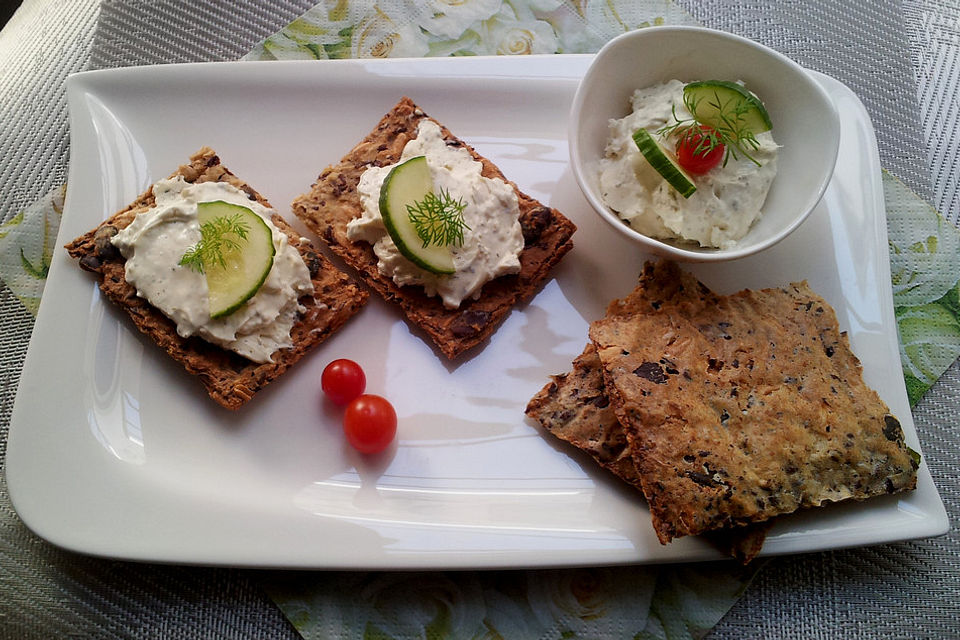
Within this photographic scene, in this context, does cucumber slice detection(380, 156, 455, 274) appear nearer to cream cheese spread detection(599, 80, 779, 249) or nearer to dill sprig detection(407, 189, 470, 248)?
dill sprig detection(407, 189, 470, 248)

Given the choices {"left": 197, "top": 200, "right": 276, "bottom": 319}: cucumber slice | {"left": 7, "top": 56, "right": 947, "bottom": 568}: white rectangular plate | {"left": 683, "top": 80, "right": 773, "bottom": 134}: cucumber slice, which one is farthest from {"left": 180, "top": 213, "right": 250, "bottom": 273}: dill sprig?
{"left": 683, "top": 80, "right": 773, "bottom": 134}: cucumber slice

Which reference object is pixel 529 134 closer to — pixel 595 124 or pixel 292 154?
pixel 595 124

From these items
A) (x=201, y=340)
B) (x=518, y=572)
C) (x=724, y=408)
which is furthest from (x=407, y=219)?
(x=518, y=572)

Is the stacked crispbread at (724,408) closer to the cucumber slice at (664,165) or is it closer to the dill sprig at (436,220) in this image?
the cucumber slice at (664,165)

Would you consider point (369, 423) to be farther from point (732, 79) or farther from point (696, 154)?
point (732, 79)

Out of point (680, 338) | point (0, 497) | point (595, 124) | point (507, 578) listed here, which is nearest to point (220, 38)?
point (595, 124)
